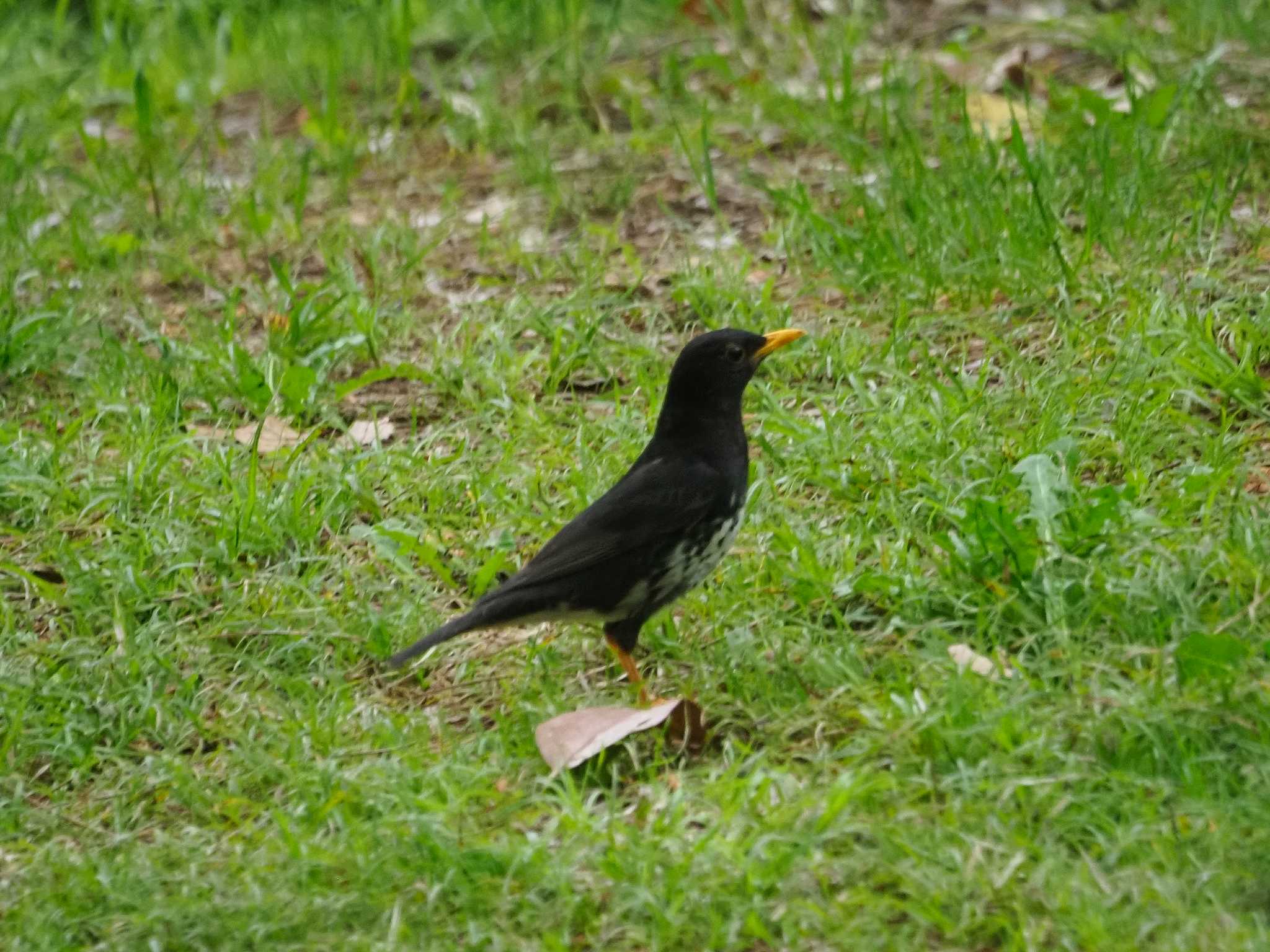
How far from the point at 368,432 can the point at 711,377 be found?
5.04 feet

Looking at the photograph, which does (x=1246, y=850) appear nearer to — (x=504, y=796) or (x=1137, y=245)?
(x=504, y=796)

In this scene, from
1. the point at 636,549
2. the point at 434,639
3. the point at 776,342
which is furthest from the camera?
the point at 776,342

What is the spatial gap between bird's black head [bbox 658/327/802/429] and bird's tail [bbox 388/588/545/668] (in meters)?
0.68

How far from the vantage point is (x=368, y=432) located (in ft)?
18.3

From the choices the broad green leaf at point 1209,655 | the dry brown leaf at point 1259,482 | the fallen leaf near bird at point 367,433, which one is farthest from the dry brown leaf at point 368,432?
the broad green leaf at point 1209,655

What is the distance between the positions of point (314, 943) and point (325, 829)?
0.46 m

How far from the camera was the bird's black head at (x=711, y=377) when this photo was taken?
14.7 feet

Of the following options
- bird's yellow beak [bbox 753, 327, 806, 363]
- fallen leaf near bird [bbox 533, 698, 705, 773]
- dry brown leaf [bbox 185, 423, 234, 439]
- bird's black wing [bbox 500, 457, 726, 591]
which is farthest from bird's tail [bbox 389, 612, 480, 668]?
dry brown leaf [bbox 185, 423, 234, 439]

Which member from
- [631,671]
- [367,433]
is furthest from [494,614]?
[367,433]

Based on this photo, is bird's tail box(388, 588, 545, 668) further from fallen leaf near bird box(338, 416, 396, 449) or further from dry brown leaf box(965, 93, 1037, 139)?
dry brown leaf box(965, 93, 1037, 139)

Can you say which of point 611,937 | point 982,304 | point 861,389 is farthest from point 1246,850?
point 982,304

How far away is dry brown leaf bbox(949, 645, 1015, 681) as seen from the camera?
12.3ft

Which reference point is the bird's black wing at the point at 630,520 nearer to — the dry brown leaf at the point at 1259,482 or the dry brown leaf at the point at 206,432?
the dry brown leaf at the point at 1259,482

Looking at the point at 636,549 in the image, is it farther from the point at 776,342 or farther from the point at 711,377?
the point at 776,342
